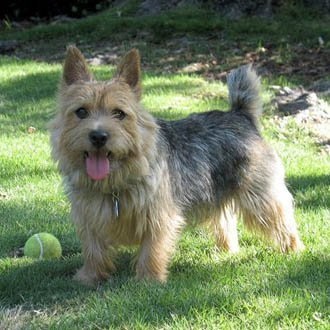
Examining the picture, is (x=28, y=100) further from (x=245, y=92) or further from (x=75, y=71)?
(x=75, y=71)

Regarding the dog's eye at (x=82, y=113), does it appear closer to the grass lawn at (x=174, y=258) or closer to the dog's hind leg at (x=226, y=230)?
the grass lawn at (x=174, y=258)

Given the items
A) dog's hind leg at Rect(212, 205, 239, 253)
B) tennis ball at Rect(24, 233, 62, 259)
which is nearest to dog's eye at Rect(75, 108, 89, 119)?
tennis ball at Rect(24, 233, 62, 259)

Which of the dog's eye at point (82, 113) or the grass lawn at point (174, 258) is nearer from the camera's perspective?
the grass lawn at point (174, 258)

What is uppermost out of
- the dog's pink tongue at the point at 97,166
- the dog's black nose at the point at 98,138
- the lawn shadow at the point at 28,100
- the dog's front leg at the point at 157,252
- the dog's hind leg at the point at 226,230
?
the dog's black nose at the point at 98,138

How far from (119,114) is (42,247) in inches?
50.5

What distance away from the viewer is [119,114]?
415 centimetres

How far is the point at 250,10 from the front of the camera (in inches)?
582

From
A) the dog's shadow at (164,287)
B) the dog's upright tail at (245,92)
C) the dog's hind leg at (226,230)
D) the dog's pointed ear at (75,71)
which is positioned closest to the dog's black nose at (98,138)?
the dog's pointed ear at (75,71)

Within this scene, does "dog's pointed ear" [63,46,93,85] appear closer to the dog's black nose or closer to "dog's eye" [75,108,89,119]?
"dog's eye" [75,108,89,119]

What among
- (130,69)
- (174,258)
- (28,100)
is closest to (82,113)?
(130,69)

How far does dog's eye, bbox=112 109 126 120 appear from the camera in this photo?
413cm

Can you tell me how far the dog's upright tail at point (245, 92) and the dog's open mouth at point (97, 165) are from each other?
1392 millimetres

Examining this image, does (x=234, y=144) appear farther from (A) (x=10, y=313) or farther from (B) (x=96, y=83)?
(A) (x=10, y=313)

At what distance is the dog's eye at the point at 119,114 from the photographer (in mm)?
4129
